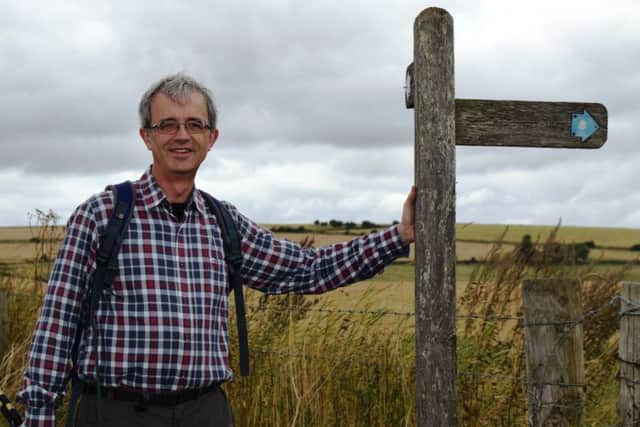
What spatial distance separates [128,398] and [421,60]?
184cm

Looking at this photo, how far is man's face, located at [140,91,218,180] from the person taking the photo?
9.68 feet

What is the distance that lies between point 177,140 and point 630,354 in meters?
2.64

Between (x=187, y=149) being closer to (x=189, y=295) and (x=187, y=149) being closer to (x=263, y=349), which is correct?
(x=189, y=295)

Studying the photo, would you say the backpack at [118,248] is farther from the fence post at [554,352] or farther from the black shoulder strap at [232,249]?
the fence post at [554,352]

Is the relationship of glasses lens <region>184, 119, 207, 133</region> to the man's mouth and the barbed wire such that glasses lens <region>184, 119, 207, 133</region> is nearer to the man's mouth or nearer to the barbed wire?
the man's mouth

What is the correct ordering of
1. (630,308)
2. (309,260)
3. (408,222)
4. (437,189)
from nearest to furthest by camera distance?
(437,189) < (408,222) < (309,260) < (630,308)

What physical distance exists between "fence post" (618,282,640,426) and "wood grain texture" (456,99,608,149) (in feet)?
2.99

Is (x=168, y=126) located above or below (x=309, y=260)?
above

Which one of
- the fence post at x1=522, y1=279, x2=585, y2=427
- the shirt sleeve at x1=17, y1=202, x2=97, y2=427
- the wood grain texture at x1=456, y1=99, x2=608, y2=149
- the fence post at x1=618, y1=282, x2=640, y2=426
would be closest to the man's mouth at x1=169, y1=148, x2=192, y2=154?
the shirt sleeve at x1=17, y1=202, x2=97, y2=427

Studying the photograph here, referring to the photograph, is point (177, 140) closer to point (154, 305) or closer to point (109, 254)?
point (109, 254)

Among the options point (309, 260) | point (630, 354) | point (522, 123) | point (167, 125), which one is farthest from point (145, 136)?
point (630, 354)

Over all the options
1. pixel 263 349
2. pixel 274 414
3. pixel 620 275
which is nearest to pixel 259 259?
pixel 274 414

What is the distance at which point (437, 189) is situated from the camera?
3.26m

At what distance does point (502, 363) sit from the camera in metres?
5.45
